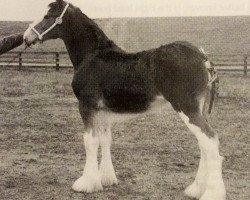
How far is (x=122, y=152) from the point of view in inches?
326

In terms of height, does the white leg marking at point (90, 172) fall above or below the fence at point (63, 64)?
above

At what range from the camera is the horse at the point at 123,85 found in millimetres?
5586

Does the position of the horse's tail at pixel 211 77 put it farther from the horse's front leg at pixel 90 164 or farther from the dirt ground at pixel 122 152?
the horse's front leg at pixel 90 164

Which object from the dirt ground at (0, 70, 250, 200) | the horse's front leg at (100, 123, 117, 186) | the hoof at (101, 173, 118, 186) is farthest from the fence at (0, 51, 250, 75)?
the hoof at (101, 173, 118, 186)

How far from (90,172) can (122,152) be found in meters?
2.04

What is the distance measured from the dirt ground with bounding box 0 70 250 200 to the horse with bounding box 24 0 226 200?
0.37m

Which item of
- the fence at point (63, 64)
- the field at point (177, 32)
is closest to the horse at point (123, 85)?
the fence at point (63, 64)

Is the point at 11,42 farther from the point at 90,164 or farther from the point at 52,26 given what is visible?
the point at 90,164

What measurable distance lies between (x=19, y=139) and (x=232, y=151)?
402 centimetres

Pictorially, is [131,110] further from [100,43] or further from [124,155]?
[124,155]

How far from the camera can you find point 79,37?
21.7 ft

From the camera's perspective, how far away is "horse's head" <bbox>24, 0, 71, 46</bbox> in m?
6.51

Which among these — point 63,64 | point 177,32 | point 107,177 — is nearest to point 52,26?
point 107,177

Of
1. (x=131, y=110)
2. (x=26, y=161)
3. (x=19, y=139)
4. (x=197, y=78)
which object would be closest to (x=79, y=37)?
(x=131, y=110)
